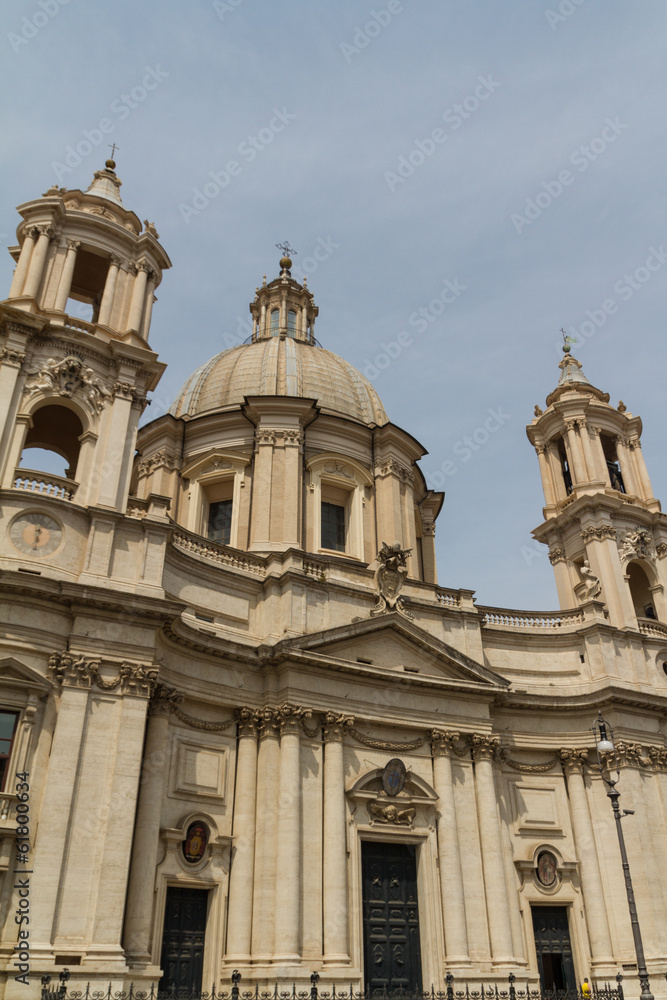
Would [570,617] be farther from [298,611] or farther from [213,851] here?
[213,851]

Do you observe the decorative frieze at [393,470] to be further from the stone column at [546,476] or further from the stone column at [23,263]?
the stone column at [23,263]

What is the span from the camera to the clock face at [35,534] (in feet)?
66.1

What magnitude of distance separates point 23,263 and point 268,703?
14757mm

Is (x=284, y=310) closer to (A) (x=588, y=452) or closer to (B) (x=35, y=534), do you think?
(A) (x=588, y=452)

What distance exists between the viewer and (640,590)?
34656 millimetres

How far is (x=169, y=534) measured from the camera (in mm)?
22328

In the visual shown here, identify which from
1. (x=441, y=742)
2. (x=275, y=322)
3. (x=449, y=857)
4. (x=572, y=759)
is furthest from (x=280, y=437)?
(x=449, y=857)

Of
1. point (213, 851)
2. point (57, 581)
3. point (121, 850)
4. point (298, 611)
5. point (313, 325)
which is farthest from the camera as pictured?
point (313, 325)

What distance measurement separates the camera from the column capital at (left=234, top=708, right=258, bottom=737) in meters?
23.0

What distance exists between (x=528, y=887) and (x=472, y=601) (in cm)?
907

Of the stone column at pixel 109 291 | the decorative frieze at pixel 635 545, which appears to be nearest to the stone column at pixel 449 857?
the decorative frieze at pixel 635 545

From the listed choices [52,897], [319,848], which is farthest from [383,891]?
[52,897]

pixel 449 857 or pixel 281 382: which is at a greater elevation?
pixel 281 382

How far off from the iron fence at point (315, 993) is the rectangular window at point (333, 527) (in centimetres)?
1519
